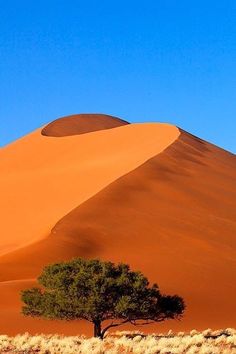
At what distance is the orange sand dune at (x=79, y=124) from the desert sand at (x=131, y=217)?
47.3 feet

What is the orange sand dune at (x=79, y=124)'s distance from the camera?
86.4 m

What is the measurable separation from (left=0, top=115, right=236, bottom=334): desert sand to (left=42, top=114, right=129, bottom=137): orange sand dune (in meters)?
14.4

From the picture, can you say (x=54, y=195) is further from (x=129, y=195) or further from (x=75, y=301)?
(x=75, y=301)

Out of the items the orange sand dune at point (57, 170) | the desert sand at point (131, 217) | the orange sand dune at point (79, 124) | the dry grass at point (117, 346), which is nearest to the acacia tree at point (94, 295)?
the dry grass at point (117, 346)

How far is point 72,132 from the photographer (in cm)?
9025

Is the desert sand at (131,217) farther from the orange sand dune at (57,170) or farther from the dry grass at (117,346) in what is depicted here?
the dry grass at (117,346)

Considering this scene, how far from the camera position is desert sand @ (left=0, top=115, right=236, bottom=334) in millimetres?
37344

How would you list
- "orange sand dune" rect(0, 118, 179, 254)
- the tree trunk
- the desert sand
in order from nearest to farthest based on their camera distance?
the tree trunk
the desert sand
"orange sand dune" rect(0, 118, 179, 254)

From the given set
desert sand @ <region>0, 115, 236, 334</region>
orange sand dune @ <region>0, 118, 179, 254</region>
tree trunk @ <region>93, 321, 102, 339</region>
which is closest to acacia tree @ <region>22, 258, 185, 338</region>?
tree trunk @ <region>93, 321, 102, 339</region>

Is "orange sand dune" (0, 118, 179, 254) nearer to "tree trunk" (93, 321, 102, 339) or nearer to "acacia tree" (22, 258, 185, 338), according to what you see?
"acacia tree" (22, 258, 185, 338)

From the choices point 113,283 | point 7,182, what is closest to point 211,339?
point 113,283

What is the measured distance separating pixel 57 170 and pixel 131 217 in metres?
17.5

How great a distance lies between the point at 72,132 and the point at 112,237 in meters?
48.4

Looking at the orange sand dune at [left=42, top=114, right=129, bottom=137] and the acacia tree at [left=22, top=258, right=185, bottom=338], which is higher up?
the orange sand dune at [left=42, top=114, right=129, bottom=137]
